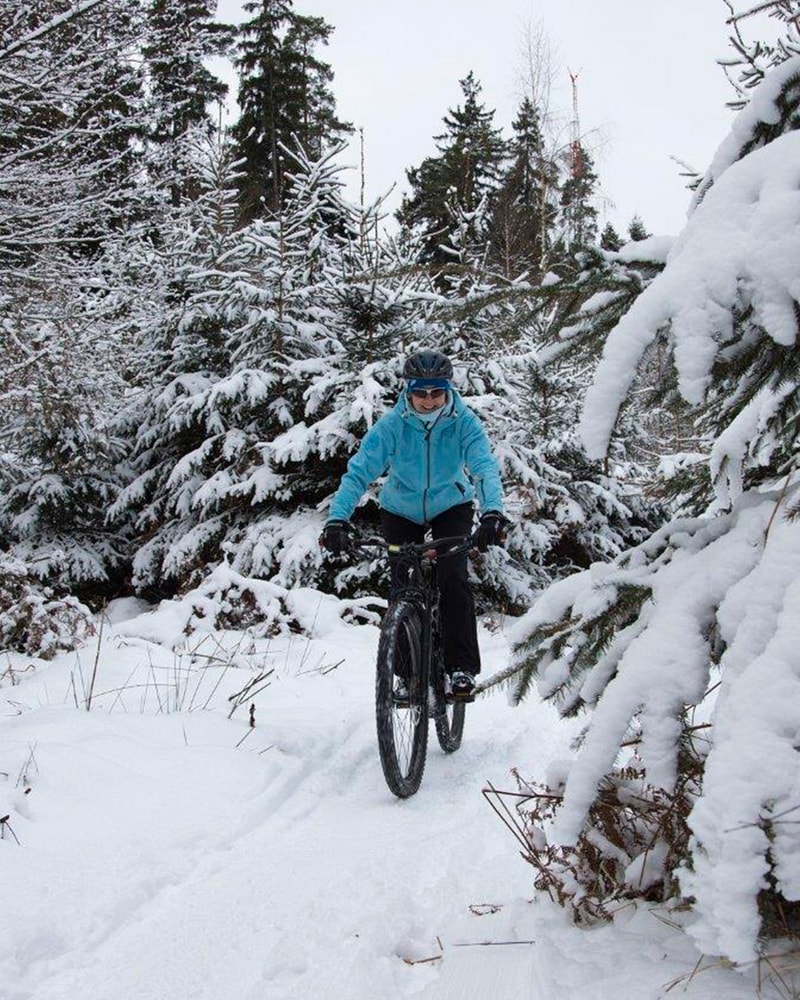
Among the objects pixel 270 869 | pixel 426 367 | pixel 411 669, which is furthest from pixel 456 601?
pixel 270 869

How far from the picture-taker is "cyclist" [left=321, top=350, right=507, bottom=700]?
4.34 metres

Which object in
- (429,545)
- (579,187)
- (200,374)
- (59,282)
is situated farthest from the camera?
(579,187)

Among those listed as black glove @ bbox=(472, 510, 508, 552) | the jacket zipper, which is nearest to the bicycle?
black glove @ bbox=(472, 510, 508, 552)

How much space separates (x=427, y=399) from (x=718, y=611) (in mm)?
2883

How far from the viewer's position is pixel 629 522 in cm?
1007

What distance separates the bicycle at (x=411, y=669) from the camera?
3.75 meters

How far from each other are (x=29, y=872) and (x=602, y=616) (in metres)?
2.18

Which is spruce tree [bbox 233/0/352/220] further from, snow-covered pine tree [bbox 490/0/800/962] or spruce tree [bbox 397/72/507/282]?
snow-covered pine tree [bbox 490/0/800/962]

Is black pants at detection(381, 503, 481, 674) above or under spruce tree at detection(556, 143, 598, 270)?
under

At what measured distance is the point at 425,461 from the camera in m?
4.43

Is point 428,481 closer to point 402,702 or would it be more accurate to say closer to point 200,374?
point 402,702

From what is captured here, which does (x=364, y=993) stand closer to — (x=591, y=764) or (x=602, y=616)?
(x=591, y=764)

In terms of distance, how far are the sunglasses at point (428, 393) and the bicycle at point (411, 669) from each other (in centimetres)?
81

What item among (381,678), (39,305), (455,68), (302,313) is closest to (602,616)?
(381,678)
